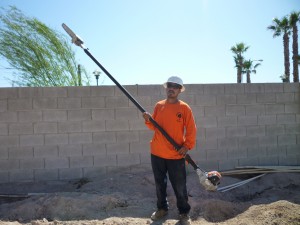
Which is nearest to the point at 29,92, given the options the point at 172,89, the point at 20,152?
the point at 20,152

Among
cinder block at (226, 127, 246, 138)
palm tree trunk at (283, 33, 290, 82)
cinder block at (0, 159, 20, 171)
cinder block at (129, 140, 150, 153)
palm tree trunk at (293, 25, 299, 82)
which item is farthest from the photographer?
palm tree trunk at (283, 33, 290, 82)

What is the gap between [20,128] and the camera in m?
5.13

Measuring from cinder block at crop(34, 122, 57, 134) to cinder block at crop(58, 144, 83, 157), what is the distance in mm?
310

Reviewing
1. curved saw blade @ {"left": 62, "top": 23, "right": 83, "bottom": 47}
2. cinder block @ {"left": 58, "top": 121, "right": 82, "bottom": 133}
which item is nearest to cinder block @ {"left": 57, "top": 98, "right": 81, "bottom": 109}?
cinder block @ {"left": 58, "top": 121, "right": 82, "bottom": 133}

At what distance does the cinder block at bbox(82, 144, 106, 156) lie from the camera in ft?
17.3

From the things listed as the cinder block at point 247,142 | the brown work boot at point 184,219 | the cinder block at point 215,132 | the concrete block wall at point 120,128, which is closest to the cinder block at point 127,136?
the concrete block wall at point 120,128

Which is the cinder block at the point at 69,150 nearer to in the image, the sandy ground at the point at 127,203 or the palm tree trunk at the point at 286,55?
the sandy ground at the point at 127,203

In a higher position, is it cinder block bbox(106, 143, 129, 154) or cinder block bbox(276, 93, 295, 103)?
cinder block bbox(276, 93, 295, 103)

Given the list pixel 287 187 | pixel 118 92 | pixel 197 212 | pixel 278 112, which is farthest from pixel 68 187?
pixel 278 112

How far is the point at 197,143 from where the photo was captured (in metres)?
5.61

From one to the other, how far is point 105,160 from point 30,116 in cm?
143

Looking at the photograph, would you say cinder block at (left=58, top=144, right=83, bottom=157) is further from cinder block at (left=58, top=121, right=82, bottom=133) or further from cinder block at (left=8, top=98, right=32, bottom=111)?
cinder block at (left=8, top=98, right=32, bottom=111)

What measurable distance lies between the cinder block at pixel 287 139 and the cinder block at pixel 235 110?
2.98 feet

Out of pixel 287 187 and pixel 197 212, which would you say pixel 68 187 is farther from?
pixel 287 187
